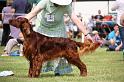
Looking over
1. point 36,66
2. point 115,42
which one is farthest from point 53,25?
point 115,42

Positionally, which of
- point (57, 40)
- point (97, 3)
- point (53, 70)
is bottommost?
point (97, 3)

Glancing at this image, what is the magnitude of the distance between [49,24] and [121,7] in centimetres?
398

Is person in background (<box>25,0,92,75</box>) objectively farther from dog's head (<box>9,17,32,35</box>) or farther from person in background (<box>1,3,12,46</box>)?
person in background (<box>1,3,12,46</box>)

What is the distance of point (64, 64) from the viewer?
424 inches

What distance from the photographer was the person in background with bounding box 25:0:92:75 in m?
10.3

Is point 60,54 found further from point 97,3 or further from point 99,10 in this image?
point 97,3

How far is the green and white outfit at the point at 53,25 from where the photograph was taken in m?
10.4

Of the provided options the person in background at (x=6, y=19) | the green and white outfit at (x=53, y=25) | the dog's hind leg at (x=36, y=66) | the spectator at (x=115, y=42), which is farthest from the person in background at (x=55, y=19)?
the person in background at (x=6, y=19)

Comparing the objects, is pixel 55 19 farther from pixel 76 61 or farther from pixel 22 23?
pixel 76 61

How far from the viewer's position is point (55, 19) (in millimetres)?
10438

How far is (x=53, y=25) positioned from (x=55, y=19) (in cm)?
15

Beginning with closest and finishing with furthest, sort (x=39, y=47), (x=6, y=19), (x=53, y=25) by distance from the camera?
Answer: (x=39, y=47)
(x=53, y=25)
(x=6, y=19)

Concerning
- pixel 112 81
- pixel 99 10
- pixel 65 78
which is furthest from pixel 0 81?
pixel 99 10

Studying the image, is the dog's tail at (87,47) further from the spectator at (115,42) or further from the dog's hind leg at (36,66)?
the spectator at (115,42)
